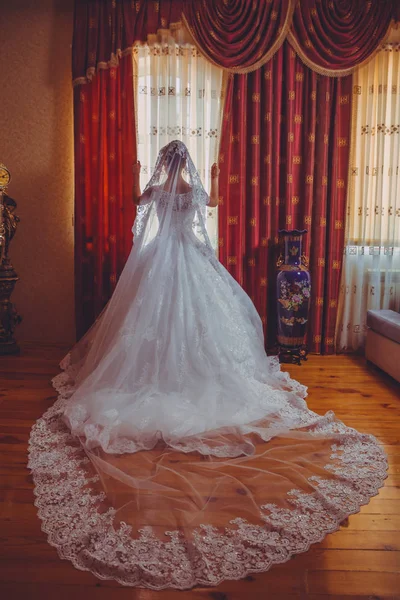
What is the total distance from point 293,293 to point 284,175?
1.11 metres

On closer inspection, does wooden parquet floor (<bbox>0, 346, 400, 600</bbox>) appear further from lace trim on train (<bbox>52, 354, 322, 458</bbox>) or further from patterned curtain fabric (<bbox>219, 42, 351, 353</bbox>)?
patterned curtain fabric (<bbox>219, 42, 351, 353</bbox>)

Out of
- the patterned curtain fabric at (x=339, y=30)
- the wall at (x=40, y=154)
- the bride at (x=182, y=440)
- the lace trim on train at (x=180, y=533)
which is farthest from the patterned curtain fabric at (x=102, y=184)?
the lace trim on train at (x=180, y=533)

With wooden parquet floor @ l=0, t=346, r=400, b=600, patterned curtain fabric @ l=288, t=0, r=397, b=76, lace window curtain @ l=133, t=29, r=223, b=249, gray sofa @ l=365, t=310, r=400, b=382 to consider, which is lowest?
wooden parquet floor @ l=0, t=346, r=400, b=600

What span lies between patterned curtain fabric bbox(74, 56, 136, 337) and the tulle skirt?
2.89ft

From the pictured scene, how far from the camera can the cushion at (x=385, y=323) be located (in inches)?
141

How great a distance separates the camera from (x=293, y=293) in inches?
158

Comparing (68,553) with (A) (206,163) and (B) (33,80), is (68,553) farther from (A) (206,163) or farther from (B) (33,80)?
(B) (33,80)

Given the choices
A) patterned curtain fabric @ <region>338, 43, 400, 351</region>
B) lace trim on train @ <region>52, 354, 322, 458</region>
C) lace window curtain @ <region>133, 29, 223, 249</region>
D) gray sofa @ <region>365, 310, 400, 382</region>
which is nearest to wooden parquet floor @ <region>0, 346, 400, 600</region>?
lace trim on train @ <region>52, 354, 322, 458</region>

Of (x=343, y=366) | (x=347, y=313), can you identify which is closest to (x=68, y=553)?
(x=343, y=366)

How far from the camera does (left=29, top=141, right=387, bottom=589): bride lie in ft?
5.54

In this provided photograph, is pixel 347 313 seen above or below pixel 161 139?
below

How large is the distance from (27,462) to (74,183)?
2.84m

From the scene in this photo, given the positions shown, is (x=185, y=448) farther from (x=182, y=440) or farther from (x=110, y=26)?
(x=110, y=26)

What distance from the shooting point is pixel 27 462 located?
232 centimetres
